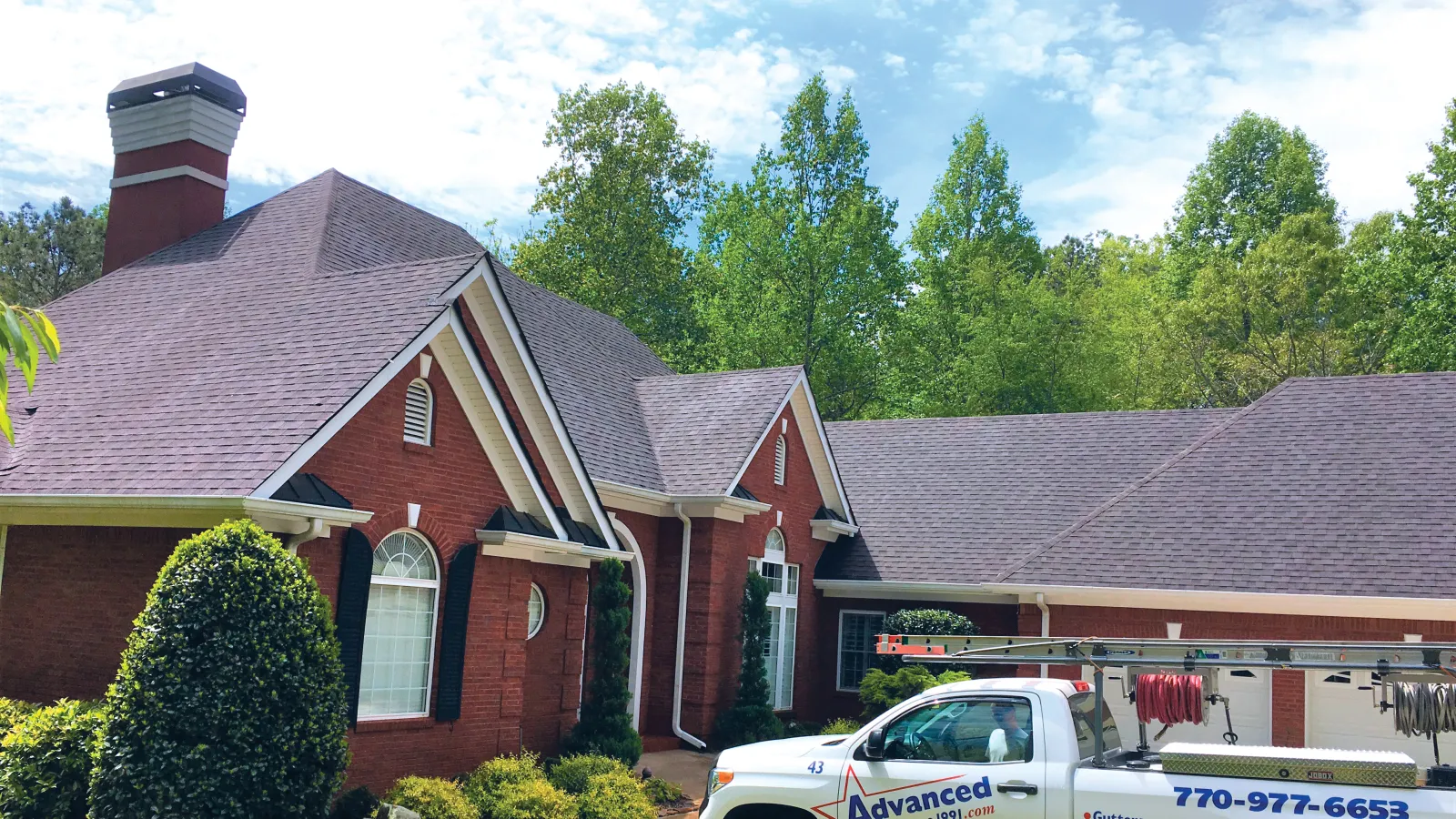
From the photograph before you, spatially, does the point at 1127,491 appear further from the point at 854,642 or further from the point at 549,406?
the point at 549,406

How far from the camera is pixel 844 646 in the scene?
77.3 ft

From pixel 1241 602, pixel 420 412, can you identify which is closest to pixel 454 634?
pixel 420 412

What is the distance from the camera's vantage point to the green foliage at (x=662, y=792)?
15.5m

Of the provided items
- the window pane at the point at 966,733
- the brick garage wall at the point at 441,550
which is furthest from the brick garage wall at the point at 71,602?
the window pane at the point at 966,733

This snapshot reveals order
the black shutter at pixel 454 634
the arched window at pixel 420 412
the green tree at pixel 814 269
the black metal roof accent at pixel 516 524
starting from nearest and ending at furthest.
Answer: the arched window at pixel 420 412
the black shutter at pixel 454 634
the black metal roof accent at pixel 516 524
the green tree at pixel 814 269

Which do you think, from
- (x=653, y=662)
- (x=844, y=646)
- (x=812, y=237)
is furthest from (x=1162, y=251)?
(x=653, y=662)

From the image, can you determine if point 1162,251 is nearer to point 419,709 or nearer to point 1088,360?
point 1088,360

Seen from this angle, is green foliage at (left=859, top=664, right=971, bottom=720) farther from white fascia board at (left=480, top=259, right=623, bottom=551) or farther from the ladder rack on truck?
the ladder rack on truck

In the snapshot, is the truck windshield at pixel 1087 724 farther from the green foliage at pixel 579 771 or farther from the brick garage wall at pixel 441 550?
the brick garage wall at pixel 441 550

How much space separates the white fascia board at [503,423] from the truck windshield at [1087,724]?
7.44 metres

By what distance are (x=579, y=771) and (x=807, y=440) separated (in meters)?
9.68

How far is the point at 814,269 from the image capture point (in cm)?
3488

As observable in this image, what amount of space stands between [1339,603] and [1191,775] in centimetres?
1109

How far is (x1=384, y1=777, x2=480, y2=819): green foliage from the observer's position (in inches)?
483
